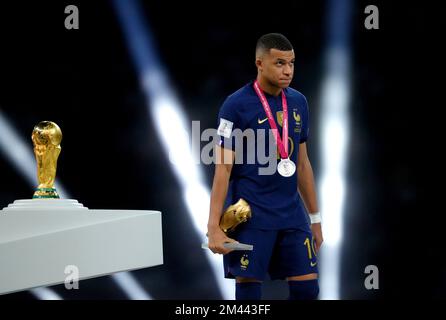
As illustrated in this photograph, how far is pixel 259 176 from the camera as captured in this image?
5.34 metres

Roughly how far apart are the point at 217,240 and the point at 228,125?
57cm

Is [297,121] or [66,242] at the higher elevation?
[297,121]

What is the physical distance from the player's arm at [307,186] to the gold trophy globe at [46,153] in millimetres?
1337

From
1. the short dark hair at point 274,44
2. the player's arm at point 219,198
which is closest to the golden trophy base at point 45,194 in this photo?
the player's arm at point 219,198

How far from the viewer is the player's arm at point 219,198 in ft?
17.4

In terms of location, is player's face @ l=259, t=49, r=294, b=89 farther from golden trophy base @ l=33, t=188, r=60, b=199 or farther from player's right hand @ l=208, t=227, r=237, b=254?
golden trophy base @ l=33, t=188, r=60, b=199

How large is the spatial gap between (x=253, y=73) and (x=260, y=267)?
225 cm

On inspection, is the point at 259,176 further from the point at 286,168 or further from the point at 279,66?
the point at 279,66

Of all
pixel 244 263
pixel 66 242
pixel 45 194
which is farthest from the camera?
pixel 45 194

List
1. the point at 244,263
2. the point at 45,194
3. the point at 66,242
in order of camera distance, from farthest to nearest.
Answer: the point at 45,194, the point at 66,242, the point at 244,263

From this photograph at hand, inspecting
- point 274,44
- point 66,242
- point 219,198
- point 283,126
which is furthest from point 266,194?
point 66,242

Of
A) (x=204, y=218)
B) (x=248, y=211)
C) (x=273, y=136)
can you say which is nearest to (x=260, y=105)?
(x=273, y=136)

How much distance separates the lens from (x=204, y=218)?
23.3 feet

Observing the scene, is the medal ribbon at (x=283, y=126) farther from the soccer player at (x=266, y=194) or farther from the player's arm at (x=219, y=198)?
the player's arm at (x=219, y=198)
